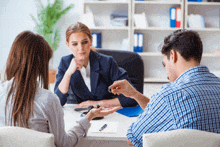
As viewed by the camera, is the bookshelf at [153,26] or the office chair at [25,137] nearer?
the office chair at [25,137]

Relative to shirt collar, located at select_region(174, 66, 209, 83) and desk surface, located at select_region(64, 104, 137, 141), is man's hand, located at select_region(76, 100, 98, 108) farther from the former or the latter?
shirt collar, located at select_region(174, 66, 209, 83)

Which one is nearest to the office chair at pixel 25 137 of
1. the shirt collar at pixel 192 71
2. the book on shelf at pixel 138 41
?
the shirt collar at pixel 192 71

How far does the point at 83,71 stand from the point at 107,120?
27.9 inches

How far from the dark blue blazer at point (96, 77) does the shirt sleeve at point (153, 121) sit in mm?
849

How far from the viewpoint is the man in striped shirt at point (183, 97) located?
1.13m

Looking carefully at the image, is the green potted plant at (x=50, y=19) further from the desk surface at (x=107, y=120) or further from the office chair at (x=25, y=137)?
the office chair at (x=25, y=137)

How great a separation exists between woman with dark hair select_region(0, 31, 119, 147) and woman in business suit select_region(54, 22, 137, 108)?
83 centimetres

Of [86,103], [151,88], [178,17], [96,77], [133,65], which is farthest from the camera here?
[178,17]

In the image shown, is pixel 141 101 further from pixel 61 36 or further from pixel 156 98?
pixel 61 36

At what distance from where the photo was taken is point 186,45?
128 cm

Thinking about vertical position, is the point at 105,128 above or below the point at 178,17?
below

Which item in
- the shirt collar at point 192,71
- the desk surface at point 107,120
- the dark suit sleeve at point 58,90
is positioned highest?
the shirt collar at point 192,71

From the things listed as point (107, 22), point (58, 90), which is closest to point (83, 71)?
point (58, 90)

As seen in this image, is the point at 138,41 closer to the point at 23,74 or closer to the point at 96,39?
the point at 96,39
